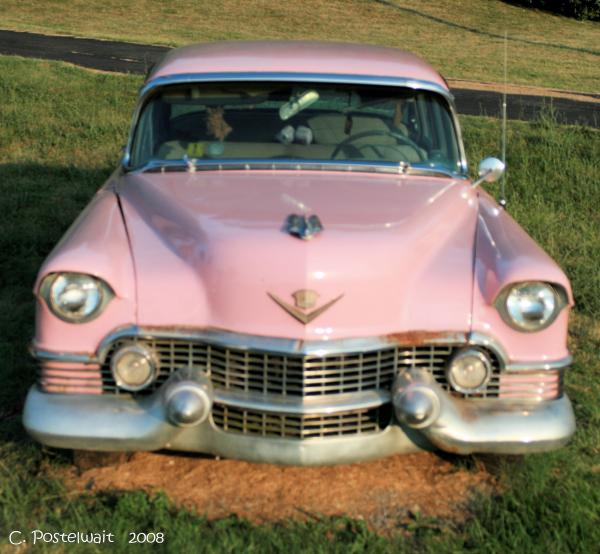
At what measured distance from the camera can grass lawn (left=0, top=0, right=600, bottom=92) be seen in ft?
69.1

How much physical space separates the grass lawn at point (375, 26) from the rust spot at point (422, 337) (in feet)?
49.9

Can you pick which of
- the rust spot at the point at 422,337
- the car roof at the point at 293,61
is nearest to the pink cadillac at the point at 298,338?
the rust spot at the point at 422,337

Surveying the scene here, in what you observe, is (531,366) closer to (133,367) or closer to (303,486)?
(303,486)

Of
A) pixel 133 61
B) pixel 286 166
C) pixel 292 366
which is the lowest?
pixel 133 61

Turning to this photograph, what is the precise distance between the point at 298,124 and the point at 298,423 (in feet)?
5.63

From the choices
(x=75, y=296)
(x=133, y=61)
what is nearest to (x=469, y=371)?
(x=75, y=296)

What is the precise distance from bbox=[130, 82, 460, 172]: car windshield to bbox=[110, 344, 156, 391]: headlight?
1.32 metres

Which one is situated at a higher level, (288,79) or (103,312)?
(288,79)

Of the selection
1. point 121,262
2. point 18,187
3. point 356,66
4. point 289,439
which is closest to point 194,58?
point 356,66

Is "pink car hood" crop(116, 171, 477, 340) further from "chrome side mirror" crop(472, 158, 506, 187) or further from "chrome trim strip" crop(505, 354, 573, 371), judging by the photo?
"chrome side mirror" crop(472, 158, 506, 187)

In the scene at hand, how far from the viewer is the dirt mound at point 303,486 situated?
342 cm

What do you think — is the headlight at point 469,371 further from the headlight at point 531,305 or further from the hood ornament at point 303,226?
the hood ornament at point 303,226

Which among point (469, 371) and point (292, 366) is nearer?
point (292, 366)

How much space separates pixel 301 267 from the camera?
10.4 ft
